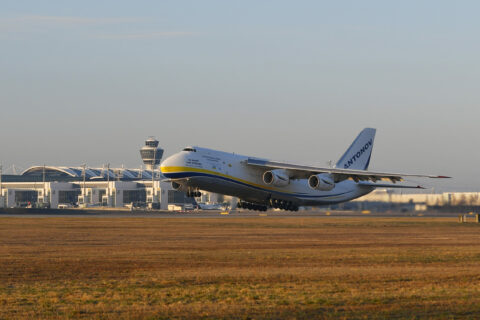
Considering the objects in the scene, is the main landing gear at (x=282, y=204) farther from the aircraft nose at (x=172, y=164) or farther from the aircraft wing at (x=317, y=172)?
the aircraft nose at (x=172, y=164)

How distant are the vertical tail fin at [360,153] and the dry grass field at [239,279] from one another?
2922 centimetres

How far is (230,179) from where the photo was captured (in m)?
56.9

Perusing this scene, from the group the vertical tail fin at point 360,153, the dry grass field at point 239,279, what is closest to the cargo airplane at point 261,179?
the vertical tail fin at point 360,153

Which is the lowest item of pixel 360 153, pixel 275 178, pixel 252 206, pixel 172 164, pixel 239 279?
pixel 239 279

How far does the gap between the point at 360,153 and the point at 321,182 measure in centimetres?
1414

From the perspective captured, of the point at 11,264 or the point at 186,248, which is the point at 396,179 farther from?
the point at 11,264

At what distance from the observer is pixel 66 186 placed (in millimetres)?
178875

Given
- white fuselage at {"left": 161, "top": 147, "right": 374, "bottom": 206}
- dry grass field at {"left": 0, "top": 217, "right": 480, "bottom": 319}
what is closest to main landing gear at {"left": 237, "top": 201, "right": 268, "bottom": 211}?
white fuselage at {"left": 161, "top": 147, "right": 374, "bottom": 206}

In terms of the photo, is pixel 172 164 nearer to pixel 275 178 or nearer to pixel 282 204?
pixel 275 178

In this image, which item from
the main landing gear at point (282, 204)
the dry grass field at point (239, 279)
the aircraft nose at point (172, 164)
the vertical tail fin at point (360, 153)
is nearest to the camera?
the dry grass field at point (239, 279)

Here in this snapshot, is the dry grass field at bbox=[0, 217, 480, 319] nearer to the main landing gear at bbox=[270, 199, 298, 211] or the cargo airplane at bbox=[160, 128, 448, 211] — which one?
the cargo airplane at bbox=[160, 128, 448, 211]

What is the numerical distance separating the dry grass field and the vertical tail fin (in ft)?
95.9

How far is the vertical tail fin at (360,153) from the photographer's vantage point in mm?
71625

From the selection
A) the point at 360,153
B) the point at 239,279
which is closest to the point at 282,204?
the point at 360,153
